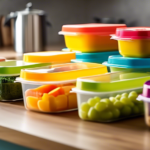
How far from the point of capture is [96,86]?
32.3 inches

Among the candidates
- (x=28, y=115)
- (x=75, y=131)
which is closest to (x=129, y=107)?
(x=75, y=131)

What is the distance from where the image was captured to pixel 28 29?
2.33 m

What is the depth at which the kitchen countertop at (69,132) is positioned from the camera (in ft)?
2.17

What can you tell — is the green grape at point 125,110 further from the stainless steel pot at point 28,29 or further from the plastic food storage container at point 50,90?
the stainless steel pot at point 28,29

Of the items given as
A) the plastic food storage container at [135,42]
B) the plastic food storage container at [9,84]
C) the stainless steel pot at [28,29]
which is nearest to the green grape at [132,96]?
the plastic food storage container at [135,42]

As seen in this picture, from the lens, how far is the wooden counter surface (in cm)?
66

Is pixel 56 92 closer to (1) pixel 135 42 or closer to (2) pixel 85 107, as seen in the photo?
(2) pixel 85 107

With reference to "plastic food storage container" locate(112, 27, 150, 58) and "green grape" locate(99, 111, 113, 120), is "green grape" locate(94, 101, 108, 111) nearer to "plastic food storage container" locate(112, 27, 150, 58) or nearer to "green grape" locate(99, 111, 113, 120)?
"green grape" locate(99, 111, 113, 120)

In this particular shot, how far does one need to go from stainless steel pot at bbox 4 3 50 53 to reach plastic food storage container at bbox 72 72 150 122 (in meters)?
1.53

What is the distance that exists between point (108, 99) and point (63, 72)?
19cm

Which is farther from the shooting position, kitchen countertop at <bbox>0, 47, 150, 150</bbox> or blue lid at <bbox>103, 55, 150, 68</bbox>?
blue lid at <bbox>103, 55, 150, 68</bbox>

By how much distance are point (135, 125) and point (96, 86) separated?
0.13 m

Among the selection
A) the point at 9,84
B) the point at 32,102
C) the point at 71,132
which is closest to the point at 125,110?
the point at 71,132

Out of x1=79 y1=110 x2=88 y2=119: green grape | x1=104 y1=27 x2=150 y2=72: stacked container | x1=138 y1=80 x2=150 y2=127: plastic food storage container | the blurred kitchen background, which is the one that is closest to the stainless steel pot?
the blurred kitchen background
